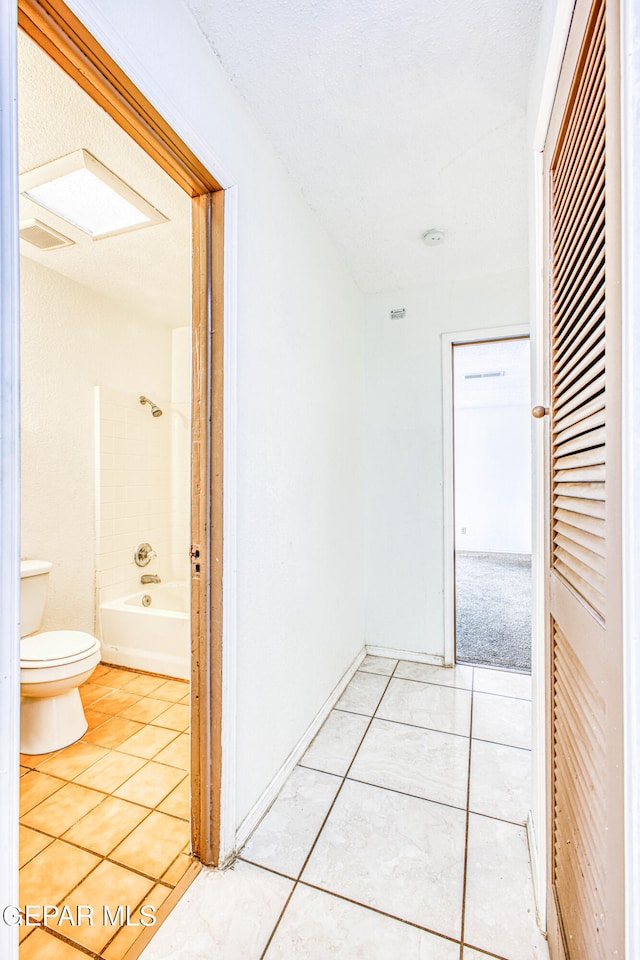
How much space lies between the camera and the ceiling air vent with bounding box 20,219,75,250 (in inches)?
80.7

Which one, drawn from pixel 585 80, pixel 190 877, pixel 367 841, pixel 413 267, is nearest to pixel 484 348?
pixel 413 267

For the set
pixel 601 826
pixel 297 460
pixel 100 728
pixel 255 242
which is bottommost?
pixel 100 728

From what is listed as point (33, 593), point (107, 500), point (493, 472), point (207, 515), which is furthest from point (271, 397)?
point (493, 472)

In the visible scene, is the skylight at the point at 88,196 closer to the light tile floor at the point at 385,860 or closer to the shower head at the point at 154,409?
the shower head at the point at 154,409

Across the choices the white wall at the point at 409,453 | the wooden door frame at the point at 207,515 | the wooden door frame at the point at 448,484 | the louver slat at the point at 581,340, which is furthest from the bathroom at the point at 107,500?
the wooden door frame at the point at 448,484

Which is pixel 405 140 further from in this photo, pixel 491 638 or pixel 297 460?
pixel 491 638

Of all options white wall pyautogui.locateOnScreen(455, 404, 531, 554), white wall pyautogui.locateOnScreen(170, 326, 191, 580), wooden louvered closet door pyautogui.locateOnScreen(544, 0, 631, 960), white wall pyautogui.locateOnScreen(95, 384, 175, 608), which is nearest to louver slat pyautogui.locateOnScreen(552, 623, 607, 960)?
wooden louvered closet door pyautogui.locateOnScreen(544, 0, 631, 960)

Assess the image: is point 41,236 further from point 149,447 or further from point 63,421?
point 149,447

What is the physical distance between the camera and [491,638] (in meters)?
3.23

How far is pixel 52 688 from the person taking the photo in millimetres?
1923

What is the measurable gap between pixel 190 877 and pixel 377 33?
246cm

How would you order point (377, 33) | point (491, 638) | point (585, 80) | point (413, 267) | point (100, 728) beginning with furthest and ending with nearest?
point (491, 638), point (413, 267), point (100, 728), point (377, 33), point (585, 80)

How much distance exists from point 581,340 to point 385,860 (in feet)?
5.07

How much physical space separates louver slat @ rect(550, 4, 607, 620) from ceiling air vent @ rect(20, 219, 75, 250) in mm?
2181
